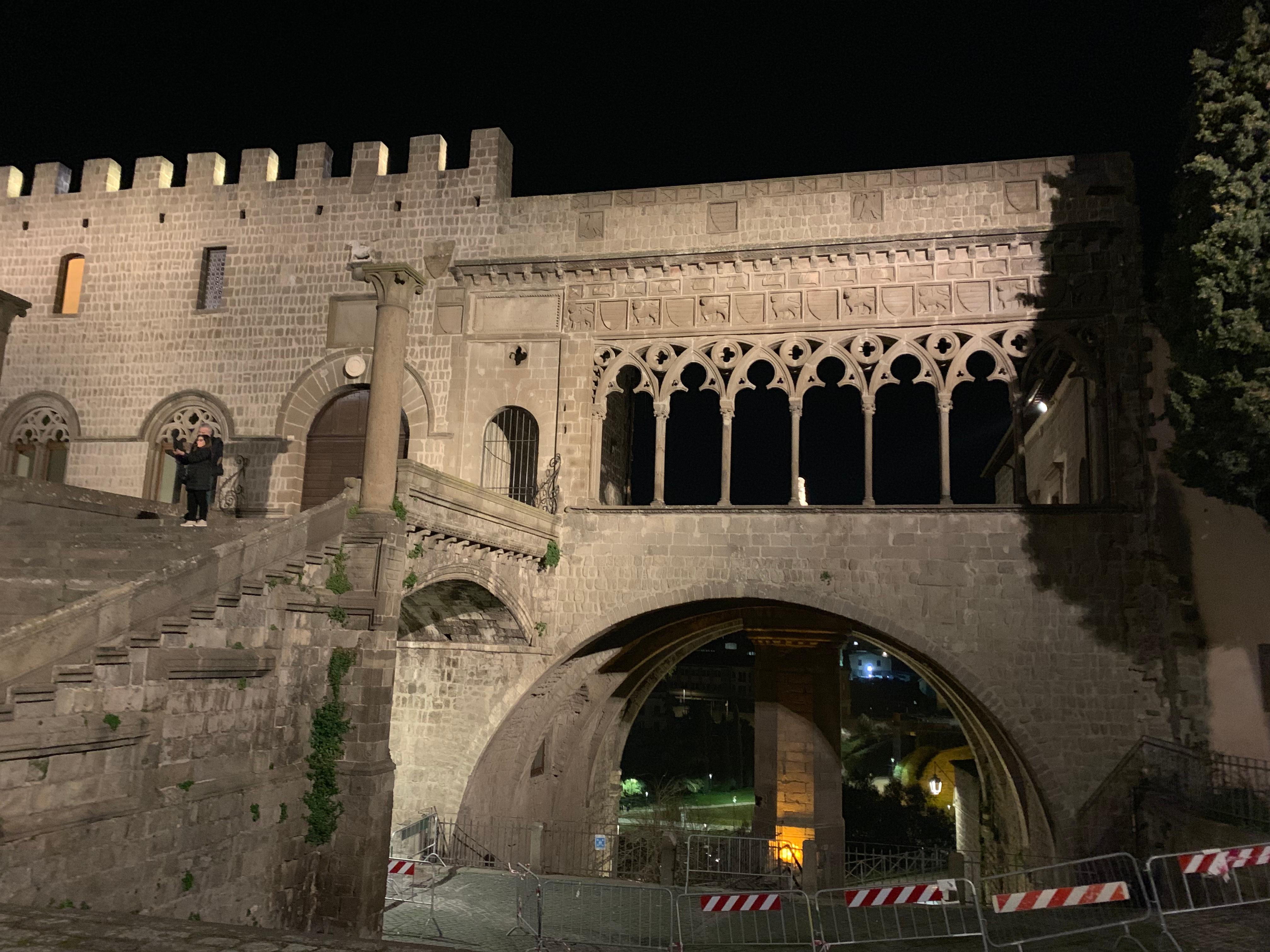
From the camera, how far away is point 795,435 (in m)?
16.4

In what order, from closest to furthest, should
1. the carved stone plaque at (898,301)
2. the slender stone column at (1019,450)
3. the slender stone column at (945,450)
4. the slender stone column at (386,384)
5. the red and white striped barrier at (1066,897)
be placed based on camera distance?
the red and white striped barrier at (1066,897), the slender stone column at (386,384), the slender stone column at (1019,450), the slender stone column at (945,450), the carved stone plaque at (898,301)

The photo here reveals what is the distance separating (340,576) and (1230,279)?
11104 millimetres

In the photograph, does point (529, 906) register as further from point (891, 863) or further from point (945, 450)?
point (945, 450)

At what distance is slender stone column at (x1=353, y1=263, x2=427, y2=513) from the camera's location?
455 inches

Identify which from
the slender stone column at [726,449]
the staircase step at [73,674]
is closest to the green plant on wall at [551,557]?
the slender stone column at [726,449]

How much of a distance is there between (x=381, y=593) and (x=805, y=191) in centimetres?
1029

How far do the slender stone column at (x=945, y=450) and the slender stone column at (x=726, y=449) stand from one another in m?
3.38

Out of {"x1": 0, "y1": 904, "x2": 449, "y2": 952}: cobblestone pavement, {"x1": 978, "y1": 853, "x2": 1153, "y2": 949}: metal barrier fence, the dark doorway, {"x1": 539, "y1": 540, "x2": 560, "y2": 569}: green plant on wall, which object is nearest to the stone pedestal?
{"x1": 978, "y1": 853, "x2": 1153, "y2": 949}: metal barrier fence

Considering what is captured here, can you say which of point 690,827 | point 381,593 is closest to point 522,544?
point 381,593

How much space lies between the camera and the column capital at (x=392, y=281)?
11.9 meters

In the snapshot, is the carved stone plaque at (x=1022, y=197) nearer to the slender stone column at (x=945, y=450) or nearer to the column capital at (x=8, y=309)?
the slender stone column at (x=945, y=450)

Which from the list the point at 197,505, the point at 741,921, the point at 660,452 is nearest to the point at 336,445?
the point at 197,505

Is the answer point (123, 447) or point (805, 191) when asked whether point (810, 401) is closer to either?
point (805, 191)

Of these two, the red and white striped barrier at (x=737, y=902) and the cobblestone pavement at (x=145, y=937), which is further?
the red and white striped barrier at (x=737, y=902)
